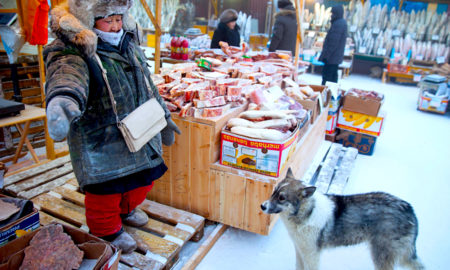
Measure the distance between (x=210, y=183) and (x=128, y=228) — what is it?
31.0 inches

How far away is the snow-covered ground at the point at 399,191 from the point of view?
9.11ft

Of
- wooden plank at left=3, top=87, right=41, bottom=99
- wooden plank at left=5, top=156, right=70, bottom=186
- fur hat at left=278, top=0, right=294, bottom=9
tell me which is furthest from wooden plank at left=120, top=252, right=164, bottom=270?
fur hat at left=278, top=0, right=294, bottom=9

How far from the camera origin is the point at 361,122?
5023 mm

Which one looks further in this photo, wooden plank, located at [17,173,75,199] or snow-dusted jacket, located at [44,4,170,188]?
wooden plank, located at [17,173,75,199]

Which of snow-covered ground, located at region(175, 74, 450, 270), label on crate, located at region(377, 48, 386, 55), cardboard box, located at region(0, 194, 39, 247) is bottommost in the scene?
snow-covered ground, located at region(175, 74, 450, 270)

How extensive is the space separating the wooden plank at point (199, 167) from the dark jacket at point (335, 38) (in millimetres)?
5301

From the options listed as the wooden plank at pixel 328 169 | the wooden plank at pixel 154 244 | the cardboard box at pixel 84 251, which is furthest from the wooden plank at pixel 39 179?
the wooden plank at pixel 328 169

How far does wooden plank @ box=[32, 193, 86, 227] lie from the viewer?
272 centimetres

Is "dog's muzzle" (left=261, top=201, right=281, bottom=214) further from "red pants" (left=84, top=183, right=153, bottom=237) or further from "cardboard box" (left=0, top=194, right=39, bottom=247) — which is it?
"cardboard box" (left=0, top=194, right=39, bottom=247)

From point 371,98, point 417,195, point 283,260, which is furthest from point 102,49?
point 371,98

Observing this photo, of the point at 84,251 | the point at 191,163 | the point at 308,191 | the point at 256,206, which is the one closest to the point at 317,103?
the point at 256,206

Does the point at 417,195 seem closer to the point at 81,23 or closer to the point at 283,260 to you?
the point at 283,260

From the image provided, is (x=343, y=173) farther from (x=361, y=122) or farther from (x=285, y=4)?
(x=285, y=4)

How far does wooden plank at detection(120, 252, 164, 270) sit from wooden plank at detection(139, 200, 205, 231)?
502 mm
